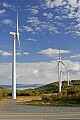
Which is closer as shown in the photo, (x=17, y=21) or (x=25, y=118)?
(x=25, y=118)

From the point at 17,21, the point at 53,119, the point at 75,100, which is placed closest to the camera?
the point at 53,119

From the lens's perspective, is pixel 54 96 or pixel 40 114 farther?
pixel 54 96

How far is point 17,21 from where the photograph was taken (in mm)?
46562

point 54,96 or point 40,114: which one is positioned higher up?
point 54,96

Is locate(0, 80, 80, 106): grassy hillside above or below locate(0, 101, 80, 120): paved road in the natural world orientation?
above

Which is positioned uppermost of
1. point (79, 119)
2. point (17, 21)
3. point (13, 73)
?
point (17, 21)

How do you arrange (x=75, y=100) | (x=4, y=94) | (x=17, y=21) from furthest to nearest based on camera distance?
(x=4, y=94), (x=17, y=21), (x=75, y=100)

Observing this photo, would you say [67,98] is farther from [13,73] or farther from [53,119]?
[53,119]

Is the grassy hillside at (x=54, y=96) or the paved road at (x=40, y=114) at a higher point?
the grassy hillside at (x=54, y=96)

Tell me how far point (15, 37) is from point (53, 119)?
102 feet

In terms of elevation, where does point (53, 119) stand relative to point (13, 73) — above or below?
below

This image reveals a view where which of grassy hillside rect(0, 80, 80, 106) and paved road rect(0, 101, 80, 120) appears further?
grassy hillside rect(0, 80, 80, 106)

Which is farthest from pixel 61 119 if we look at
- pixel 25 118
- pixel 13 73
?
pixel 13 73

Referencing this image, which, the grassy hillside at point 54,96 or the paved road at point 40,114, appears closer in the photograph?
the paved road at point 40,114
